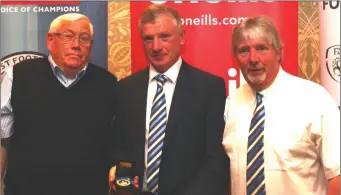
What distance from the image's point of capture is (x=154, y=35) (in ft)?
5.83

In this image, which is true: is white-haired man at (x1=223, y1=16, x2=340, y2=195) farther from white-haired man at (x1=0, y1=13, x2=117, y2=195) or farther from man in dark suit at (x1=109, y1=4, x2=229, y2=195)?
white-haired man at (x1=0, y1=13, x2=117, y2=195)

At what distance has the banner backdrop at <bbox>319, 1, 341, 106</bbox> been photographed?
2.11 m

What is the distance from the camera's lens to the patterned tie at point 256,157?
1.70m

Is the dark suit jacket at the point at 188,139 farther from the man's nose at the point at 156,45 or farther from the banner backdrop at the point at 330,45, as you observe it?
the banner backdrop at the point at 330,45

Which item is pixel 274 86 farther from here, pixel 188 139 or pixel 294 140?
pixel 188 139

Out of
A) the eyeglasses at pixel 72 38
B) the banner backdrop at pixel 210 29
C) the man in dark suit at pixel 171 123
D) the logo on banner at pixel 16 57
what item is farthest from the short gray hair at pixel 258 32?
the logo on banner at pixel 16 57

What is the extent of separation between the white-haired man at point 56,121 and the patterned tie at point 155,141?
0.25 meters

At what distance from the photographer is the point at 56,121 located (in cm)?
183

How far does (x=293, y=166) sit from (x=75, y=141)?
90cm

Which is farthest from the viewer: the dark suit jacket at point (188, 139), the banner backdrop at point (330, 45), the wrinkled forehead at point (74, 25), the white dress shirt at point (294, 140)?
the banner backdrop at point (330, 45)

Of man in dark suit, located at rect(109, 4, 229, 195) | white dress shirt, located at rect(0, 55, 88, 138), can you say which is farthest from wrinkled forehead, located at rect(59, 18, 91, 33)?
man in dark suit, located at rect(109, 4, 229, 195)

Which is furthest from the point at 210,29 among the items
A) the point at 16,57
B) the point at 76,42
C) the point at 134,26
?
the point at 16,57

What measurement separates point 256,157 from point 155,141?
16.3 inches

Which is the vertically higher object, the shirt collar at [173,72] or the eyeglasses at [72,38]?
the eyeglasses at [72,38]
